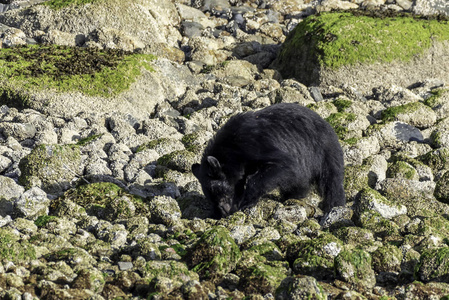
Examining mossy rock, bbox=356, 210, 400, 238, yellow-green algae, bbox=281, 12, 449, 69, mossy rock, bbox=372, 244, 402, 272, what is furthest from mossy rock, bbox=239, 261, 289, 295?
yellow-green algae, bbox=281, 12, 449, 69

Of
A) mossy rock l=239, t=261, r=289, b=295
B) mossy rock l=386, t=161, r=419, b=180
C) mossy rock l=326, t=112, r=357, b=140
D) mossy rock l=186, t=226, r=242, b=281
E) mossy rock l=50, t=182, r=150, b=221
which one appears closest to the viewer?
mossy rock l=239, t=261, r=289, b=295

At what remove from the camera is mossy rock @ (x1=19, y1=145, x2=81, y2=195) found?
7777mm

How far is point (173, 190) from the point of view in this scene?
25.4ft

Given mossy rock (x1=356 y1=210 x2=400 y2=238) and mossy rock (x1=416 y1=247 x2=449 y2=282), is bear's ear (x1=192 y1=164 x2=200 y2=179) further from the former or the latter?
mossy rock (x1=416 y1=247 x2=449 y2=282)

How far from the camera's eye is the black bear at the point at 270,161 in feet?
24.9

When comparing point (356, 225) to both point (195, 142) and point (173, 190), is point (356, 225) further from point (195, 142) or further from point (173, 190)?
point (195, 142)

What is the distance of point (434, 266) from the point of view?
15.9 feet

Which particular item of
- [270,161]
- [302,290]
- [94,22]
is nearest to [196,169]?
[270,161]

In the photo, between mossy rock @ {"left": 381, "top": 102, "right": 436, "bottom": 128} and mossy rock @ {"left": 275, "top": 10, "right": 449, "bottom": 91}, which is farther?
mossy rock @ {"left": 275, "top": 10, "right": 449, "bottom": 91}

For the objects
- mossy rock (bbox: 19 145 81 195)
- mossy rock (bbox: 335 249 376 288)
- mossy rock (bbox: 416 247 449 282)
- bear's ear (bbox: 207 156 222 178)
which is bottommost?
mossy rock (bbox: 19 145 81 195)

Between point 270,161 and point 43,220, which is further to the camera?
point 270,161

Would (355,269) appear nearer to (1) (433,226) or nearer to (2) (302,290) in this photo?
(2) (302,290)

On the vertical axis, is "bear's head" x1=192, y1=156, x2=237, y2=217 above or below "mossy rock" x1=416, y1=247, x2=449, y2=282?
below

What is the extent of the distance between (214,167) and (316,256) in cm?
262
